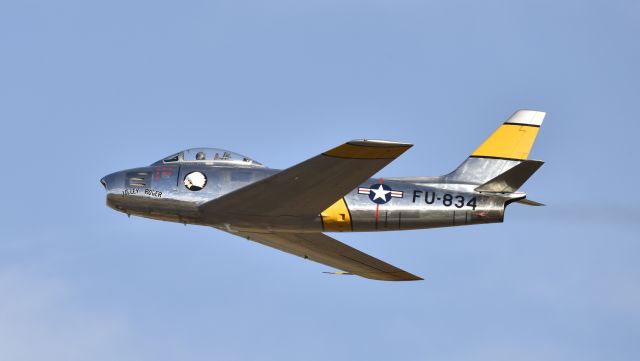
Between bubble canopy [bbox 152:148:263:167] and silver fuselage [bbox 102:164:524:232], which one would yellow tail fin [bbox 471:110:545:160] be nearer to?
silver fuselage [bbox 102:164:524:232]

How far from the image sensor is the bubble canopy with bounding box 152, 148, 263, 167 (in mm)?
37688

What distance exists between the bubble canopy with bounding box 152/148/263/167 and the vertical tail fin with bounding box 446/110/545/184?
6716 mm

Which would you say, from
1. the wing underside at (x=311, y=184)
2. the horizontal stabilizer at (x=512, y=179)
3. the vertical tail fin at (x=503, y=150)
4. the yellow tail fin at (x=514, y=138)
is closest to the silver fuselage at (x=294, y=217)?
the horizontal stabilizer at (x=512, y=179)

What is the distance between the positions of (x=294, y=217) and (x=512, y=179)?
272 inches

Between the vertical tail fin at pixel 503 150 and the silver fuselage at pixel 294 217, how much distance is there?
67 cm

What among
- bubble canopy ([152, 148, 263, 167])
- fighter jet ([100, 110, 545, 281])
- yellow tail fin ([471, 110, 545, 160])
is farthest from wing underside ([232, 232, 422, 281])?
yellow tail fin ([471, 110, 545, 160])

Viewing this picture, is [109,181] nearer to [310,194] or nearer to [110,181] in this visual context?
[110,181]

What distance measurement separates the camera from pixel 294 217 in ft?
119

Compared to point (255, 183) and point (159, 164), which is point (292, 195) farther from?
point (159, 164)

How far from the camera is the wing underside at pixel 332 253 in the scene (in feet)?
130

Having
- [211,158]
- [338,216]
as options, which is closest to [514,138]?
[338,216]

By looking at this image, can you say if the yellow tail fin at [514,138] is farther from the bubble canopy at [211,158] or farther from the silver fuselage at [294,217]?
the bubble canopy at [211,158]

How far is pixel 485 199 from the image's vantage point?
36.2 m

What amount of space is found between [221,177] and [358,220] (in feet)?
15.3
